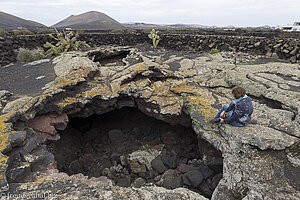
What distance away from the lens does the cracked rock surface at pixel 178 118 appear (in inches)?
118

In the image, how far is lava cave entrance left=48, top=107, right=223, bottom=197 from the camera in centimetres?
462

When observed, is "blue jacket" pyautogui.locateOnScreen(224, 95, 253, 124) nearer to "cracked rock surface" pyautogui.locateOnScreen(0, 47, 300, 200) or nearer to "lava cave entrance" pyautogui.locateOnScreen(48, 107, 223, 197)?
"cracked rock surface" pyautogui.locateOnScreen(0, 47, 300, 200)

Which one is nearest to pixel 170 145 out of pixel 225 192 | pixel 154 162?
pixel 154 162

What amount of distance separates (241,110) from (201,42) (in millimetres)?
13543

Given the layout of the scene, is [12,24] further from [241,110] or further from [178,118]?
[241,110]

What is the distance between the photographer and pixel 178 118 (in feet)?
19.1

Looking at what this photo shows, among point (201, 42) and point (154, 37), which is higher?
point (154, 37)

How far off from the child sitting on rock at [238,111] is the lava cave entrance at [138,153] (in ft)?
3.74

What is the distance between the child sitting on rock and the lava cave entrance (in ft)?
3.74

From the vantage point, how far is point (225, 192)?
3.17 m

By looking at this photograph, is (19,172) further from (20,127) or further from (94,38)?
(94,38)

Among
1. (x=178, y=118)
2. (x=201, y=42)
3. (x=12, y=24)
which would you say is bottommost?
(x=178, y=118)

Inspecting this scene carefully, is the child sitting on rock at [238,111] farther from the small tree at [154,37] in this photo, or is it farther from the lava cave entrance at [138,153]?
the small tree at [154,37]

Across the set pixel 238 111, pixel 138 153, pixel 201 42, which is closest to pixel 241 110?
pixel 238 111
